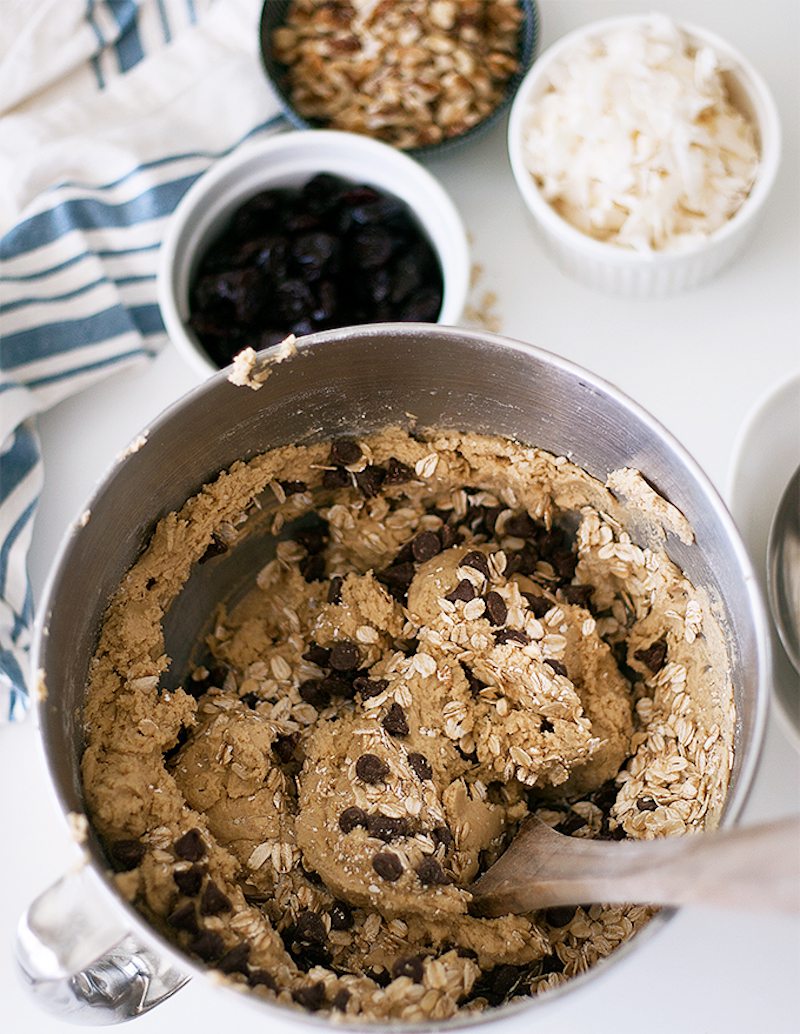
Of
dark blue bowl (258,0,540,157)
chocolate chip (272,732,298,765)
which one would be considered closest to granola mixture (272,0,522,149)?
dark blue bowl (258,0,540,157)

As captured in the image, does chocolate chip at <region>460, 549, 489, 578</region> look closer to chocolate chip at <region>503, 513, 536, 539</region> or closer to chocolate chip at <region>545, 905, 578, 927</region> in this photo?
chocolate chip at <region>503, 513, 536, 539</region>

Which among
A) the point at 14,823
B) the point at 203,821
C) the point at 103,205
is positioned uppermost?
the point at 103,205

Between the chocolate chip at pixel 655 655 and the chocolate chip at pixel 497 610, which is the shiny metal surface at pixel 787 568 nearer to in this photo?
the chocolate chip at pixel 655 655

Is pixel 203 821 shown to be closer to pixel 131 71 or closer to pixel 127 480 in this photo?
pixel 127 480

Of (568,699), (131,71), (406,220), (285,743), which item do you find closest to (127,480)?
(285,743)

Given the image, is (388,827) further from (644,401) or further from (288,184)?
(288,184)

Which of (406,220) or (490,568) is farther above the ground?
(406,220)
